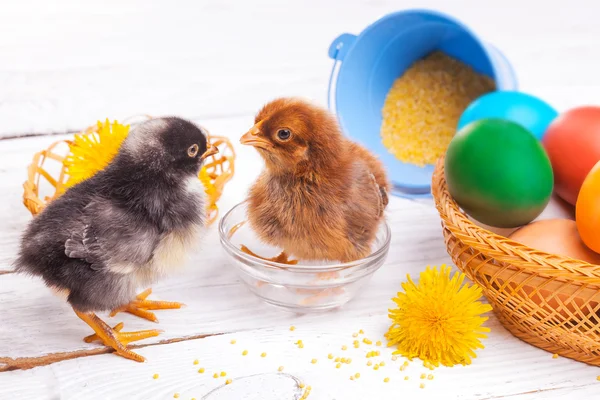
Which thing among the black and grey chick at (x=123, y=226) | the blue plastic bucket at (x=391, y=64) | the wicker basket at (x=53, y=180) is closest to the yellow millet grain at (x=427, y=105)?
the blue plastic bucket at (x=391, y=64)

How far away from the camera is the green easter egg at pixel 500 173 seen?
165cm

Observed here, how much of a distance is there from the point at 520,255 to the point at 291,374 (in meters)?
0.54

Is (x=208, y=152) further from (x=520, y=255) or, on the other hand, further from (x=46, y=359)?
(x=520, y=255)

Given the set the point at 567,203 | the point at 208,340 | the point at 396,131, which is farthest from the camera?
the point at 396,131

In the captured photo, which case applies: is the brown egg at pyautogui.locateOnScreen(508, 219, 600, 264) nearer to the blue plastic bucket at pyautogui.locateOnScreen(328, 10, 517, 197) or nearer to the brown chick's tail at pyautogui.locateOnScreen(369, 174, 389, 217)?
the brown chick's tail at pyautogui.locateOnScreen(369, 174, 389, 217)

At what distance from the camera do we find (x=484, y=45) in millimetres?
2307

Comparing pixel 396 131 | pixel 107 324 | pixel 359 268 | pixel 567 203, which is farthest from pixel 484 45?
pixel 107 324

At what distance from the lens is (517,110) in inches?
78.8

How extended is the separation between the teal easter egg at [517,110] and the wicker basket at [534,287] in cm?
43

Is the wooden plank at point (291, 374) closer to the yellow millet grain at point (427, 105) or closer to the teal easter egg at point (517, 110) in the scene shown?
the teal easter egg at point (517, 110)

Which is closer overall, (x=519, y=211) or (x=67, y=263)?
(x=67, y=263)

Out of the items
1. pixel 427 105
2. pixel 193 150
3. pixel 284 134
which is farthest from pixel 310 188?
pixel 427 105

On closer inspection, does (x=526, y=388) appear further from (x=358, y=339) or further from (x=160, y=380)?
(x=160, y=380)

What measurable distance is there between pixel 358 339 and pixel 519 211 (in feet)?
1.53
